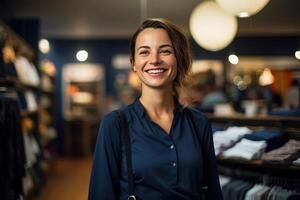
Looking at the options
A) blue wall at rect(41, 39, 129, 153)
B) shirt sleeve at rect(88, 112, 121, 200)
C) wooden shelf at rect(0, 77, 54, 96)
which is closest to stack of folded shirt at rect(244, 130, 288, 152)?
shirt sleeve at rect(88, 112, 121, 200)

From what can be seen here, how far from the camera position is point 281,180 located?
257 centimetres

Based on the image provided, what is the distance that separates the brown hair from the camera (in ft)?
5.03

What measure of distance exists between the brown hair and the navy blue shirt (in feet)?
0.89

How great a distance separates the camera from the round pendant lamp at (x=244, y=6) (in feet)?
8.71

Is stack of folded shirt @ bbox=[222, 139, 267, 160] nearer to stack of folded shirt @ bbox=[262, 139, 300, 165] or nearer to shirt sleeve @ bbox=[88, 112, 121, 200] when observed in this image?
stack of folded shirt @ bbox=[262, 139, 300, 165]

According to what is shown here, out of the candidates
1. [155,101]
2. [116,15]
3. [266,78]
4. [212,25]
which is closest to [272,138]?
[266,78]

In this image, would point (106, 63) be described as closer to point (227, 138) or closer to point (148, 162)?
point (227, 138)

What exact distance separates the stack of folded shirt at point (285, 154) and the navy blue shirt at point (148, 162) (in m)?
1.10

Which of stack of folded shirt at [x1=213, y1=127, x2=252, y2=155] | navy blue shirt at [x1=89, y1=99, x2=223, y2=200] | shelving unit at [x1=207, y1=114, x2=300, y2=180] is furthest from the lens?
stack of folded shirt at [x1=213, y1=127, x2=252, y2=155]

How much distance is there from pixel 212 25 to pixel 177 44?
1.71 meters

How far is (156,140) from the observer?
4.81 ft

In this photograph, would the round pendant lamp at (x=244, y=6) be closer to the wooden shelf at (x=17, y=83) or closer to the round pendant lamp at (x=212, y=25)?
the round pendant lamp at (x=212, y=25)

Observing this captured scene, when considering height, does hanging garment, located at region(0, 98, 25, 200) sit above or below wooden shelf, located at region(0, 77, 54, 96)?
below

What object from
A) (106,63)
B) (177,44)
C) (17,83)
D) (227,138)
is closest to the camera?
(177,44)
